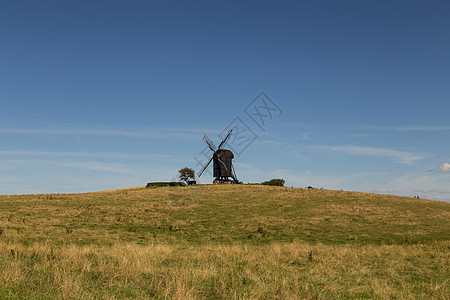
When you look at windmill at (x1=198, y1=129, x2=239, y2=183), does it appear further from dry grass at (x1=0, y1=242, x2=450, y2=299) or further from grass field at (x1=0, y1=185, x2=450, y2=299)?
dry grass at (x1=0, y1=242, x2=450, y2=299)

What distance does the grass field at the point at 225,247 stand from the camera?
964cm

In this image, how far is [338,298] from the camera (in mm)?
9430

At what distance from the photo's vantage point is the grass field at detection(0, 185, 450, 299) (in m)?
9.64

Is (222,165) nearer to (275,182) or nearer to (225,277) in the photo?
(275,182)

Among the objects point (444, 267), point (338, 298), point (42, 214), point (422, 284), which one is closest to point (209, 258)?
point (338, 298)

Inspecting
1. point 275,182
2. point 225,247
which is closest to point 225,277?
point 225,247

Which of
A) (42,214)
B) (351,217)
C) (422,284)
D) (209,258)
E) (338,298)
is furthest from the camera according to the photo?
(351,217)

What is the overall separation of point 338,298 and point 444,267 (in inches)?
331

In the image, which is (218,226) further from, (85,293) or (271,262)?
(85,293)

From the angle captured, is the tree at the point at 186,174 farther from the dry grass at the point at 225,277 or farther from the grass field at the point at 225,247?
the dry grass at the point at 225,277

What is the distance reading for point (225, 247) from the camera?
1880cm

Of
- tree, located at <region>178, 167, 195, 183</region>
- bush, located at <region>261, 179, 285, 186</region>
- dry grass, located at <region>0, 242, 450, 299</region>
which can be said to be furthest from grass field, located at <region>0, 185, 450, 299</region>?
tree, located at <region>178, 167, 195, 183</region>

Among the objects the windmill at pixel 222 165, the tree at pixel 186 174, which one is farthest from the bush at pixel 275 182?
the tree at pixel 186 174

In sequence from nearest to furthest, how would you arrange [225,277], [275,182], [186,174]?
[225,277]
[275,182]
[186,174]
